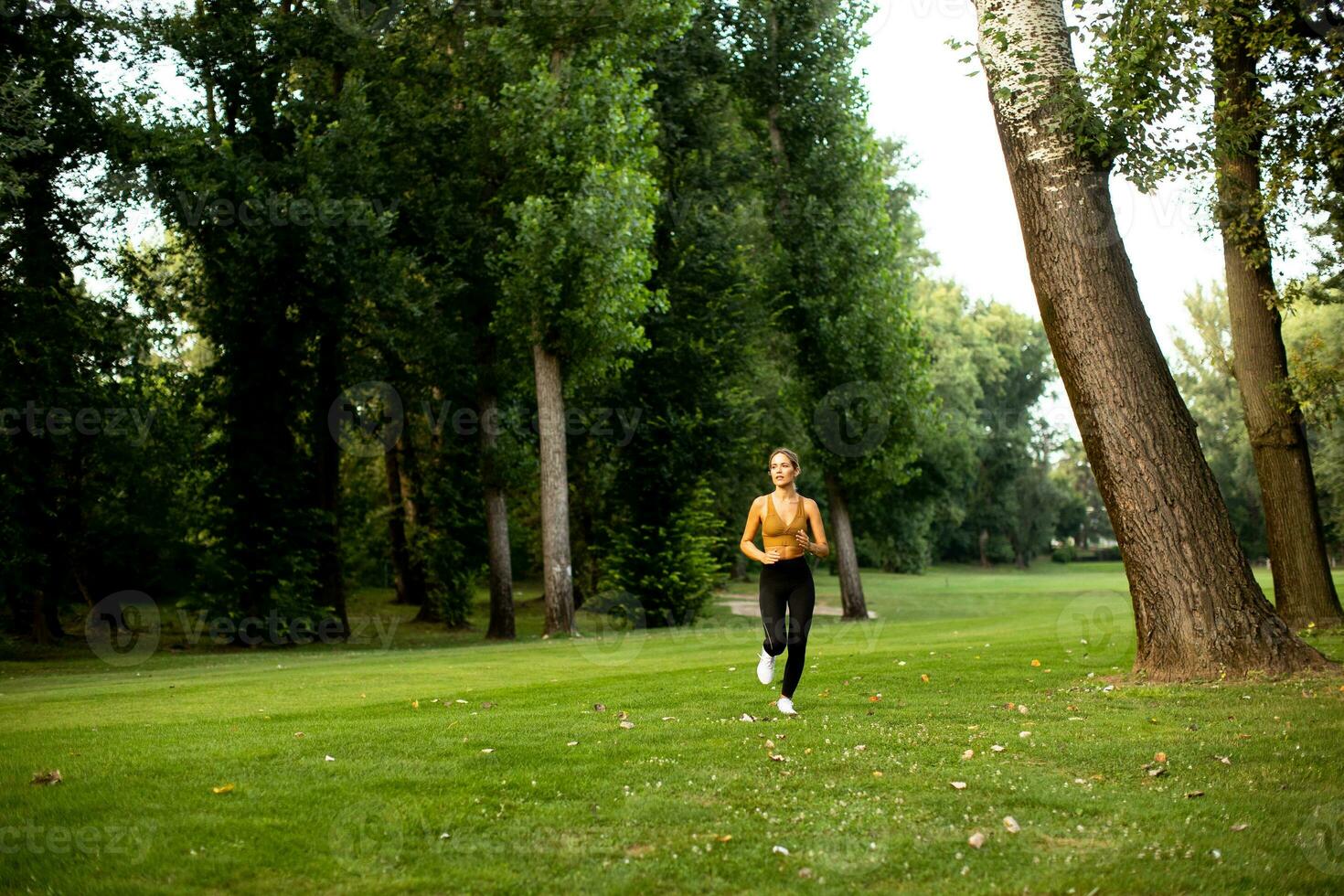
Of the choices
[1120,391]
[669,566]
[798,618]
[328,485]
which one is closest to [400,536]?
[328,485]

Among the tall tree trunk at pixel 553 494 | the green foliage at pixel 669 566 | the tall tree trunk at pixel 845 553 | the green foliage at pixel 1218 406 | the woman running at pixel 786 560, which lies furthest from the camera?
the green foliage at pixel 1218 406

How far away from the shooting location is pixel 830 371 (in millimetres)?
32219

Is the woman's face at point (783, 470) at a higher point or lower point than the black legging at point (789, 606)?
higher

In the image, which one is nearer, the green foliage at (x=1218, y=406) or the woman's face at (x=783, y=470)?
the woman's face at (x=783, y=470)

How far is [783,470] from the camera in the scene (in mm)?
9977

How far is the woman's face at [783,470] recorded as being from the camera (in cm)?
995

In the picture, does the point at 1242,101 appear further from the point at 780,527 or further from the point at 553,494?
the point at 553,494

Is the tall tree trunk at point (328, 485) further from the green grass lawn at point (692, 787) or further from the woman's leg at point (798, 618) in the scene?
the woman's leg at point (798, 618)

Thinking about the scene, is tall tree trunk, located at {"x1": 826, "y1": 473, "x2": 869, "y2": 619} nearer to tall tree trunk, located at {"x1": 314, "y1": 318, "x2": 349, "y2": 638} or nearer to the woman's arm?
tall tree trunk, located at {"x1": 314, "y1": 318, "x2": 349, "y2": 638}

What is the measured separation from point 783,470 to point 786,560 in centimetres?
87

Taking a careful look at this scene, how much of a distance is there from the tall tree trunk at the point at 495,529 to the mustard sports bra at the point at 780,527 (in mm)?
19019

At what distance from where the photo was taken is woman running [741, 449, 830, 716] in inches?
395

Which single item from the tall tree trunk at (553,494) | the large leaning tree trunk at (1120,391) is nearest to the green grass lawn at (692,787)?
the large leaning tree trunk at (1120,391)

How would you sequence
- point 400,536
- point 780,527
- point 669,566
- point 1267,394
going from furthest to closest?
1. point 400,536
2. point 669,566
3. point 1267,394
4. point 780,527
